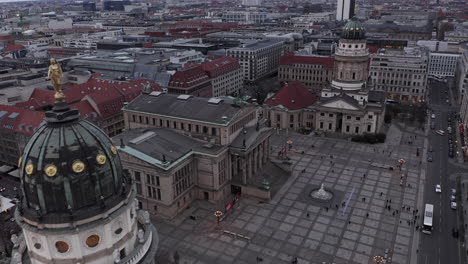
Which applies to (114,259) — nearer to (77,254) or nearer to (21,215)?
(77,254)

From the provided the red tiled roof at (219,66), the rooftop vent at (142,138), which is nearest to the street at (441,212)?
the rooftop vent at (142,138)

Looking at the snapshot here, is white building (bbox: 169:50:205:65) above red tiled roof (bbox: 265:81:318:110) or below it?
above

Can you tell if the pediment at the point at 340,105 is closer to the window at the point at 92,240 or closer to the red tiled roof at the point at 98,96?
the red tiled roof at the point at 98,96

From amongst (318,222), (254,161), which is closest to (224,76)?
(254,161)

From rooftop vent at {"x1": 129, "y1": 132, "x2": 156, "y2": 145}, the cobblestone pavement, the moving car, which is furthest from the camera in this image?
the moving car

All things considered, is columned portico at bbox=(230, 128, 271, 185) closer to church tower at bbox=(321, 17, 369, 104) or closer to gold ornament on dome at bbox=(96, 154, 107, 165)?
church tower at bbox=(321, 17, 369, 104)

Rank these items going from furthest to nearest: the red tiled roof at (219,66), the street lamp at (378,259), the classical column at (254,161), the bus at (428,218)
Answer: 1. the red tiled roof at (219,66)
2. the classical column at (254,161)
3. the bus at (428,218)
4. the street lamp at (378,259)

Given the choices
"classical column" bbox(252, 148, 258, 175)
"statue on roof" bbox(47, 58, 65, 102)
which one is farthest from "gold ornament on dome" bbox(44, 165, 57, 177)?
"classical column" bbox(252, 148, 258, 175)
